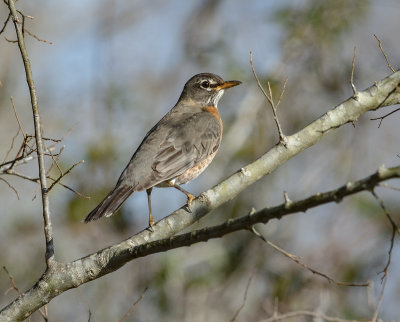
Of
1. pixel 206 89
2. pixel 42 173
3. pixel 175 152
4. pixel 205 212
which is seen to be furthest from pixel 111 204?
pixel 206 89

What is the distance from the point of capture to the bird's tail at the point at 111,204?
5.11 meters

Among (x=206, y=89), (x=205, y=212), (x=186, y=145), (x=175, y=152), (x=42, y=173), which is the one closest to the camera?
(x=42, y=173)

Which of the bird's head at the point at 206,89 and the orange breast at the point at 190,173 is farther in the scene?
the bird's head at the point at 206,89

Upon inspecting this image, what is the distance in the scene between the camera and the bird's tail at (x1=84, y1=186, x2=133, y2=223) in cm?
511

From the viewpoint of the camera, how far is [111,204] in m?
5.28

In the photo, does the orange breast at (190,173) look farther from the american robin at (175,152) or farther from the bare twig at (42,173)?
the bare twig at (42,173)

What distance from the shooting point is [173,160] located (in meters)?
6.24

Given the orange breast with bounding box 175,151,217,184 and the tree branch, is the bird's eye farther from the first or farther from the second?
the tree branch

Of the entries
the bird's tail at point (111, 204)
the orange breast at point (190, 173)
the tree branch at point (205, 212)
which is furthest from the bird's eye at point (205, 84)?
the tree branch at point (205, 212)

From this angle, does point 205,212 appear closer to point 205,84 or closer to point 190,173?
point 190,173

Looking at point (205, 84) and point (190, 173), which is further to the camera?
point (205, 84)

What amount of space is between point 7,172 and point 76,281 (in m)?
0.92

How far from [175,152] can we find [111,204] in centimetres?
133

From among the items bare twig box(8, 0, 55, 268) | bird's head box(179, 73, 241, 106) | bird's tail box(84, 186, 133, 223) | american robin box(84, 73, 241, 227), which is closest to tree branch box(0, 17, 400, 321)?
bare twig box(8, 0, 55, 268)
